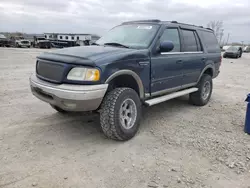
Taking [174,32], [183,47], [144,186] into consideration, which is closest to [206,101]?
[183,47]

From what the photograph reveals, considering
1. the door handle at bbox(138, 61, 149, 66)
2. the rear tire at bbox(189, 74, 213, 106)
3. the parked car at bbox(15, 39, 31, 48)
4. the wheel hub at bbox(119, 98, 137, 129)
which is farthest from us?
the parked car at bbox(15, 39, 31, 48)

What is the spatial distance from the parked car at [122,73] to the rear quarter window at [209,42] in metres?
Result: 0.50

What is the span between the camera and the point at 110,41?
446cm

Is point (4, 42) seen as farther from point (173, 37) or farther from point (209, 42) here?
point (173, 37)

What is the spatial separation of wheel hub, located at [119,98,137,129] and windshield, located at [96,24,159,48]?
41.3 inches

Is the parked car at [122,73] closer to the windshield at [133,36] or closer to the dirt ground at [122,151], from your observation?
the windshield at [133,36]

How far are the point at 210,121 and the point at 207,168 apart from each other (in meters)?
1.95

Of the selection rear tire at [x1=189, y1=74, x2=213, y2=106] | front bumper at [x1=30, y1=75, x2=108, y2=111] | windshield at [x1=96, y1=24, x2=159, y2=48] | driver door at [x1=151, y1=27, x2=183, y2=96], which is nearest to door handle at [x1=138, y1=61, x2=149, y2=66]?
driver door at [x1=151, y1=27, x2=183, y2=96]

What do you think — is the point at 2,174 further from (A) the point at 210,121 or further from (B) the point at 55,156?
(A) the point at 210,121

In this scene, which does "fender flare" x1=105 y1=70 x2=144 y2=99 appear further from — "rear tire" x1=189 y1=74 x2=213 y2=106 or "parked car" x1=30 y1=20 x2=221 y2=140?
"rear tire" x1=189 y1=74 x2=213 y2=106

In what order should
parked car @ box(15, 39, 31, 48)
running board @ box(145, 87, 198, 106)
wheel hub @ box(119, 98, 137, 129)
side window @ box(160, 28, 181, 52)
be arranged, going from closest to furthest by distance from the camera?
wheel hub @ box(119, 98, 137, 129) → running board @ box(145, 87, 198, 106) → side window @ box(160, 28, 181, 52) → parked car @ box(15, 39, 31, 48)

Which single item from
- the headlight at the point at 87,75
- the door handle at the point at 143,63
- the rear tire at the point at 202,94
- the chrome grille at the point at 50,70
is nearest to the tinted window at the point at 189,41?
the rear tire at the point at 202,94

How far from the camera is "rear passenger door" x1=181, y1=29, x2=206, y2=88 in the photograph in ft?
16.1

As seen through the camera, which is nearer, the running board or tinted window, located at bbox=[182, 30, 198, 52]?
the running board
